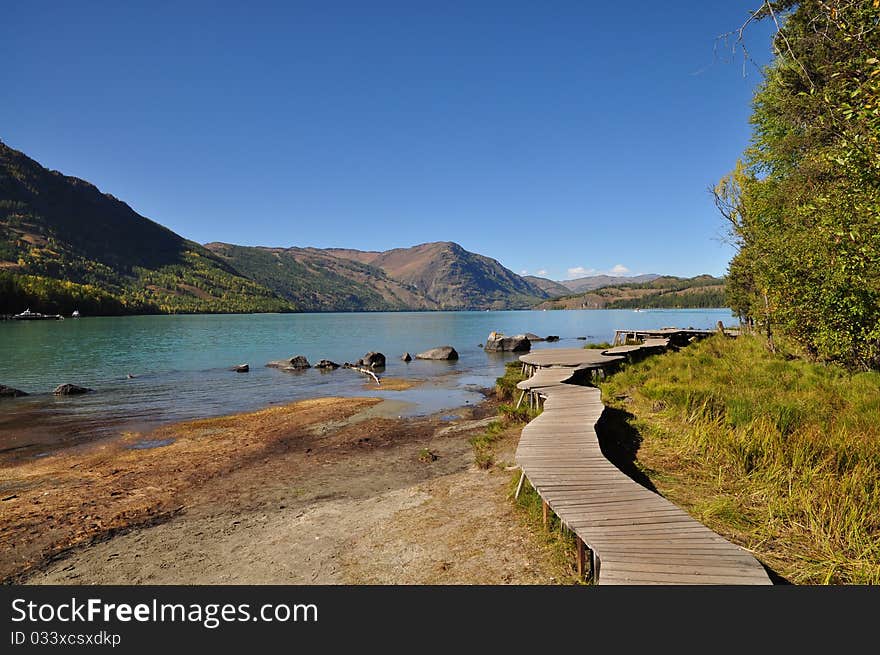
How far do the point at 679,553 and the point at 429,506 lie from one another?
5.49 m

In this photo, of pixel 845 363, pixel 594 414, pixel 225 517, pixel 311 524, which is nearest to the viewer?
pixel 311 524

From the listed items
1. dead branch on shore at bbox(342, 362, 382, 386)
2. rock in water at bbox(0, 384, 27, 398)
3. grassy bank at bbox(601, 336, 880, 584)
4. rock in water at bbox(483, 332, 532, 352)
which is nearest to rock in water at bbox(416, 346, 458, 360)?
rock in water at bbox(483, 332, 532, 352)

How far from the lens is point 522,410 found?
1741 cm

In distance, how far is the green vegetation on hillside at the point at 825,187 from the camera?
23.7 feet

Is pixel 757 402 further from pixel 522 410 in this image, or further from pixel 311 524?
pixel 311 524

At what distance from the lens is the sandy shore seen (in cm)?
736

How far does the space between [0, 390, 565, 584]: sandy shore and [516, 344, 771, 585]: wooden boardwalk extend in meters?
0.99

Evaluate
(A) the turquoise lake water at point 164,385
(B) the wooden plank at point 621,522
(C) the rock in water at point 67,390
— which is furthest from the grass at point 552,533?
(C) the rock in water at point 67,390

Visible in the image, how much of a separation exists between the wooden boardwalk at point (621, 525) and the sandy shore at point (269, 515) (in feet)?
3.23

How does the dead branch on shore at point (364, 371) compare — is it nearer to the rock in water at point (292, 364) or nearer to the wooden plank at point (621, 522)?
the rock in water at point (292, 364)

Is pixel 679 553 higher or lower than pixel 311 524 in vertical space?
higher

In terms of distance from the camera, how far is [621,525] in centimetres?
624

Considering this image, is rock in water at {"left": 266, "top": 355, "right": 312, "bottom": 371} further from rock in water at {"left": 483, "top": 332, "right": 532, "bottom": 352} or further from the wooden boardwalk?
the wooden boardwalk
